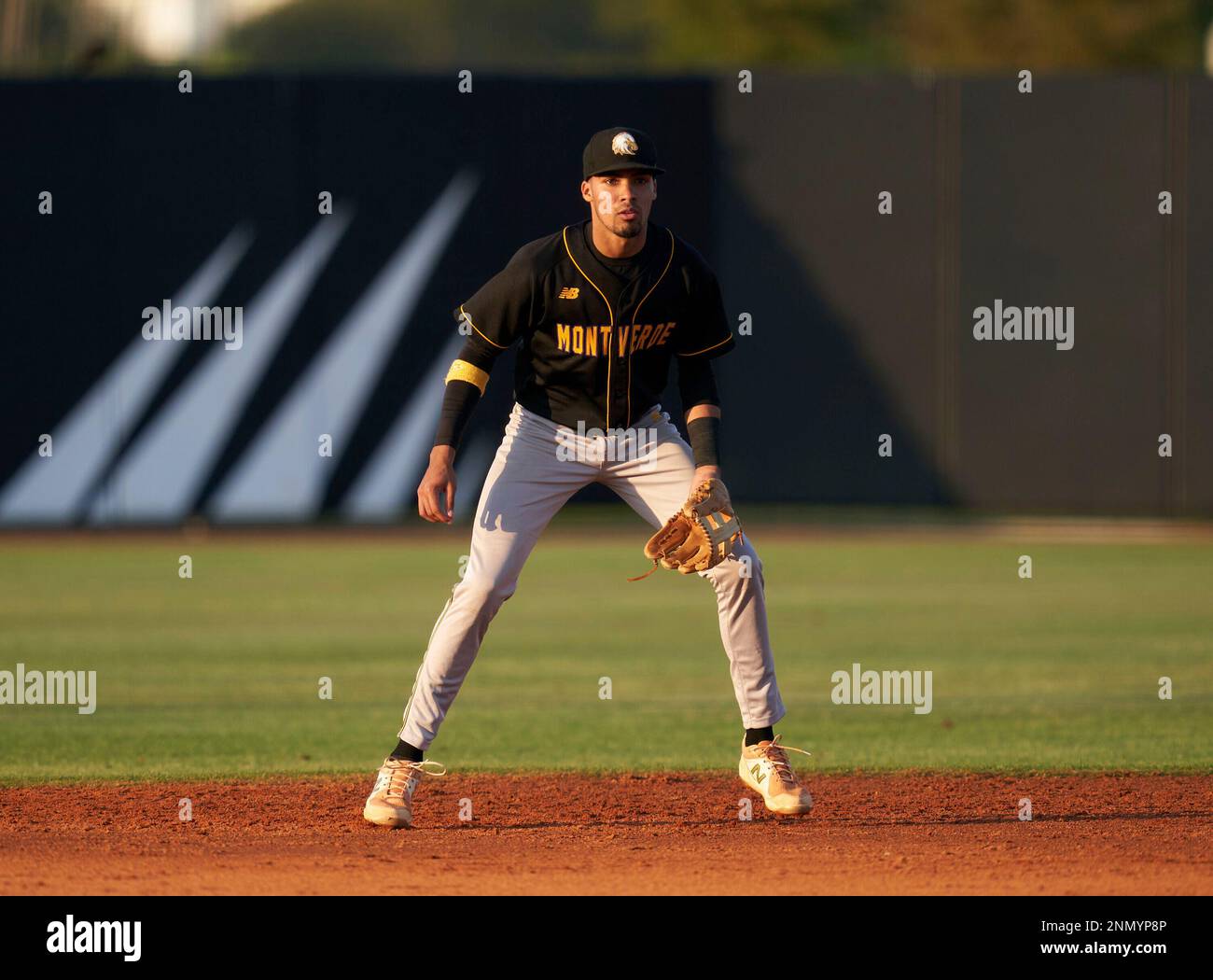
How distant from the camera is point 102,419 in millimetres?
20266

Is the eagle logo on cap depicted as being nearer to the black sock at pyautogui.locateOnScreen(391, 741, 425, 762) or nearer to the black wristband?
the black wristband

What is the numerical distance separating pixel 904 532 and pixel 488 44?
8957cm

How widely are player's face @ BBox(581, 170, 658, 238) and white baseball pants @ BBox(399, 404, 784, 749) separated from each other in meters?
0.71

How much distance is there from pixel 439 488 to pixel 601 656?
5609 millimetres

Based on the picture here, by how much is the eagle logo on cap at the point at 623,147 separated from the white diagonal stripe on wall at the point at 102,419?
15.0 meters

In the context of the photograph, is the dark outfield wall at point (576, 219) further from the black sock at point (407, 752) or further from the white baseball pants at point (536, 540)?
the black sock at point (407, 752)

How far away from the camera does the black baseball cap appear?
232 inches

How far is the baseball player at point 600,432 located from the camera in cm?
603

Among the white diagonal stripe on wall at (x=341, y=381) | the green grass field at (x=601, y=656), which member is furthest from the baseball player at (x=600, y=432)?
the white diagonal stripe on wall at (x=341, y=381)

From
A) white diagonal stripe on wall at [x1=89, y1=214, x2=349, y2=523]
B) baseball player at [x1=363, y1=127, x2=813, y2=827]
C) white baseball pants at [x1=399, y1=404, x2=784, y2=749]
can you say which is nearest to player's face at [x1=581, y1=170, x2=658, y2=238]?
baseball player at [x1=363, y1=127, x2=813, y2=827]

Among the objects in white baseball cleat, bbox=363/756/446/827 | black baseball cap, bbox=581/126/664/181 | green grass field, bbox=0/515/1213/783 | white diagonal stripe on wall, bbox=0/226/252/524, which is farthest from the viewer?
white diagonal stripe on wall, bbox=0/226/252/524

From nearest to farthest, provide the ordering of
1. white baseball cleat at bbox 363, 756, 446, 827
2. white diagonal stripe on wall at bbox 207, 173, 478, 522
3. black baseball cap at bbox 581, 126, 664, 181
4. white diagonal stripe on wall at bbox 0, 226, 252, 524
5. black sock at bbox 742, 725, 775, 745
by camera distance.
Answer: black baseball cap at bbox 581, 126, 664, 181, white baseball cleat at bbox 363, 756, 446, 827, black sock at bbox 742, 725, 775, 745, white diagonal stripe on wall at bbox 0, 226, 252, 524, white diagonal stripe on wall at bbox 207, 173, 478, 522

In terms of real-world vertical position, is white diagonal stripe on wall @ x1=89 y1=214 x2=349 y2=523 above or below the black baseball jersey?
above

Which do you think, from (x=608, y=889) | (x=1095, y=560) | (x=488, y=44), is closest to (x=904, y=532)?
(x=1095, y=560)
